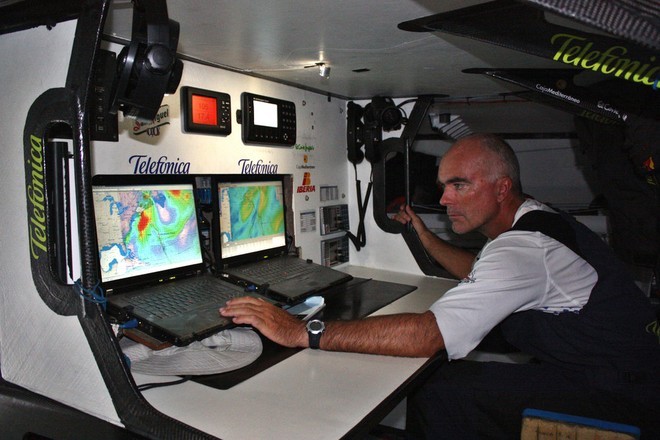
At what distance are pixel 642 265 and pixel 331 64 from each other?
5.08ft

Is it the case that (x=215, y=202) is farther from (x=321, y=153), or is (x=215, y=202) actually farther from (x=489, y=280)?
(x=489, y=280)

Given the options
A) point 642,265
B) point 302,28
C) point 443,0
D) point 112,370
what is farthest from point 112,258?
point 642,265

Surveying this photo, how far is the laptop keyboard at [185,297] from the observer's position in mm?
1450

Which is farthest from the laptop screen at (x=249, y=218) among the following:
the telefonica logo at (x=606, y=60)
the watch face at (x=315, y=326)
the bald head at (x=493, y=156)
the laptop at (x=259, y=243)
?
the telefonica logo at (x=606, y=60)

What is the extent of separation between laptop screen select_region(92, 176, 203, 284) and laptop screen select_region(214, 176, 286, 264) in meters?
0.15

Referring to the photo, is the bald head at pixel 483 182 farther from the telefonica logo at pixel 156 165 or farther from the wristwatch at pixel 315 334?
the telefonica logo at pixel 156 165

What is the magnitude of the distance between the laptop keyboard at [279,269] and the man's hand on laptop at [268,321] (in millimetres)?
333

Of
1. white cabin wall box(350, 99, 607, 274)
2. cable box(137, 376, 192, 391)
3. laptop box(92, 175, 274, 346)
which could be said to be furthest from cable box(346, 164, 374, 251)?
cable box(137, 376, 192, 391)

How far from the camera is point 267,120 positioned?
6.88ft

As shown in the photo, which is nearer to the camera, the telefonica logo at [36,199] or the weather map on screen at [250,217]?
the telefonica logo at [36,199]

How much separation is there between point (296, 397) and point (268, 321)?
0.33 m

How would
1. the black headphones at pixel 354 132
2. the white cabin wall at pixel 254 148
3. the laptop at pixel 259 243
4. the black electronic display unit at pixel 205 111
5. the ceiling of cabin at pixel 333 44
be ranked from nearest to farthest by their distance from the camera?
A: 1. the ceiling of cabin at pixel 333 44
2. the white cabin wall at pixel 254 148
3. the black electronic display unit at pixel 205 111
4. the laptop at pixel 259 243
5. the black headphones at pixel 354 132

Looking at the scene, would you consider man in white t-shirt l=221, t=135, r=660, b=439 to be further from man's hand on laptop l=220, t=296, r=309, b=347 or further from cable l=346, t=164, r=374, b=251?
cable l=346, t=164, r=374, b=251

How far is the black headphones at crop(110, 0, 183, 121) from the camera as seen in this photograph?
3.34 ft
